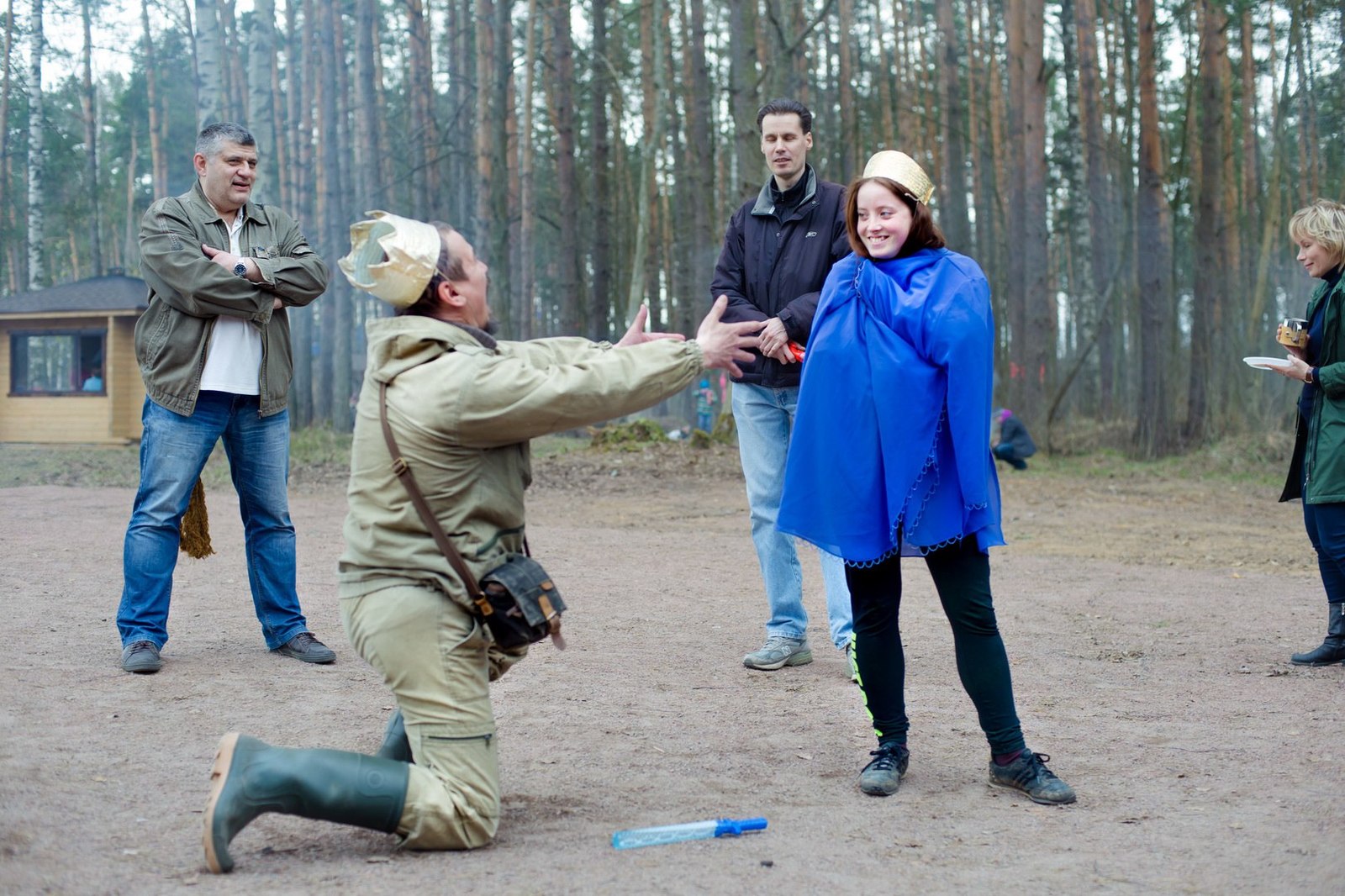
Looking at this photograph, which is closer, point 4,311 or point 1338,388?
point 1338,388

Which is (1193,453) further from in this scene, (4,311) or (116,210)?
(116,210)

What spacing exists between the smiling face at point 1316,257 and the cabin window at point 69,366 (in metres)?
21.7

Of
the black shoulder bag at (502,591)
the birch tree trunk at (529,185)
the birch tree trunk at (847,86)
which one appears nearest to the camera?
the black shoulder bag at (502,591)

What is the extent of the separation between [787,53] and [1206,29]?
19.7 feet

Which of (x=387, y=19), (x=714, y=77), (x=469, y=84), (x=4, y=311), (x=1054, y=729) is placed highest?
(x=387, y=19)

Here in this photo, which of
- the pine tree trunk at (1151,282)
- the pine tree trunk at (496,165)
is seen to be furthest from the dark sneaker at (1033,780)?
the pine tree trunk at (496,165)

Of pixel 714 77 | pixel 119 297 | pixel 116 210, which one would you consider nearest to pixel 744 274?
pixel 119 297

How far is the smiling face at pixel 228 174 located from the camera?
5.38m

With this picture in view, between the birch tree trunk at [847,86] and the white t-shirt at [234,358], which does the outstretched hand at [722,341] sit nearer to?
the white t-shirt at [234,358]

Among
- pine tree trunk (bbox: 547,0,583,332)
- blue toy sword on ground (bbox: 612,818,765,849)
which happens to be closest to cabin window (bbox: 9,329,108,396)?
pine tree trunk (bbox: 547,0,583,332)

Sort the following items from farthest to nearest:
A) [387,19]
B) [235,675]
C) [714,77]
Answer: [387,19] < [714,77] < [235,675]

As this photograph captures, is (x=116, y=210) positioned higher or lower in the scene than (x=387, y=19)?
lower

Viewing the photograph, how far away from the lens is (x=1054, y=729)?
4590 mm

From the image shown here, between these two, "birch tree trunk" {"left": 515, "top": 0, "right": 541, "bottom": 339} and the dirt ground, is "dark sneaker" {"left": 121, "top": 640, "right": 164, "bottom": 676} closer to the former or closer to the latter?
the dirt ground
